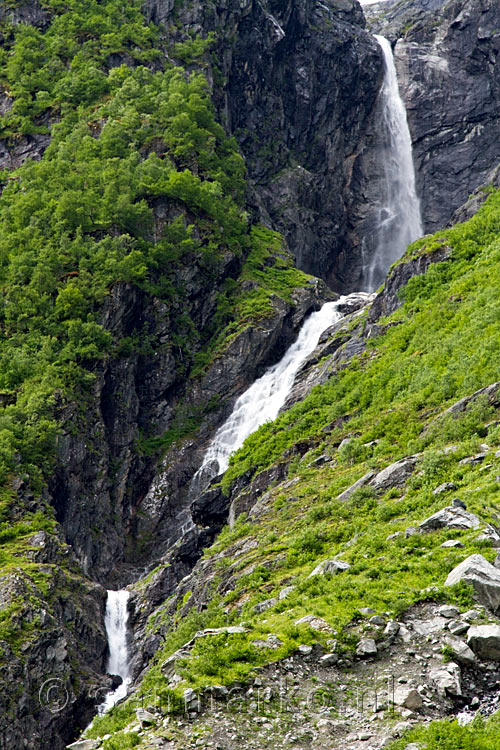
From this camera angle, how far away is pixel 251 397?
50469 mm

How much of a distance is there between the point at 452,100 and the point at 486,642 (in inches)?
3282

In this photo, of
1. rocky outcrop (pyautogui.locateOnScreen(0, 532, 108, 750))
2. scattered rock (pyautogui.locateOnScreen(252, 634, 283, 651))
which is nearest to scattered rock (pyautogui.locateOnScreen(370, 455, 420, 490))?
scattered rock (pyautogui.locateOnScreen(252, 634, 283, 651))

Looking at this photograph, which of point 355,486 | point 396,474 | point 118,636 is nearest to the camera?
point 396,474

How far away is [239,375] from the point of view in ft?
177

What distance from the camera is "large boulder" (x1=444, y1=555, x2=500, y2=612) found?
12.9 m

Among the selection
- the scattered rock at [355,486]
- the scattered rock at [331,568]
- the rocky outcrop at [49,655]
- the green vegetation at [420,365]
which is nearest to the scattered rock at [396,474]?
the scattered rock at [355,486]

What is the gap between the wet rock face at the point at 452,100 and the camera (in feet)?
265

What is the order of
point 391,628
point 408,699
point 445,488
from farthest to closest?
point 445,488 < point 391,628 < point 408,699

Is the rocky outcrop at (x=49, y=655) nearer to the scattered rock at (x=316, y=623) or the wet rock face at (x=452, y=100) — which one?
the scattered rock at (x=316, y=623)

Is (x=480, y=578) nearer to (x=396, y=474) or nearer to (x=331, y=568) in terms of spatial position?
(x=331, y=568)

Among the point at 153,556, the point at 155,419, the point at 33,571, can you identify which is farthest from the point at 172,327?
the point at 33,571

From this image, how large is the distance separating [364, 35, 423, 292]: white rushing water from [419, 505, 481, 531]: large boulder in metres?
62.5

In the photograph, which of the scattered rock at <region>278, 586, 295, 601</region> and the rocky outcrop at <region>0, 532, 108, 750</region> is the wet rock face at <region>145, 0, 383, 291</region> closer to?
the rocky outcrop at <region>0, 532, 108, 750</region>

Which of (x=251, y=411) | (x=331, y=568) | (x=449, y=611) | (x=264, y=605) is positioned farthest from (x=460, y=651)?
(x=251, y=411)
